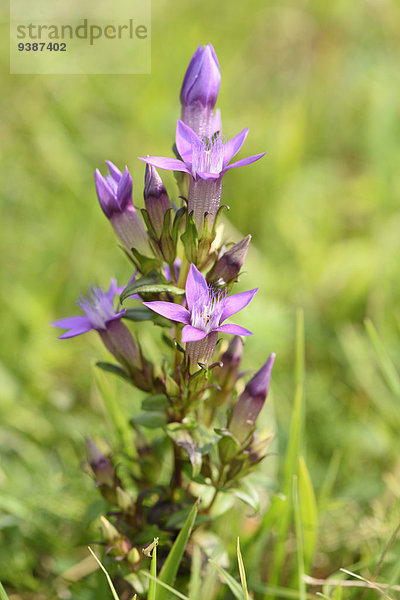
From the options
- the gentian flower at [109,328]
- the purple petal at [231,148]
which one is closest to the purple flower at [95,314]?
the gentian flower at [109,328]

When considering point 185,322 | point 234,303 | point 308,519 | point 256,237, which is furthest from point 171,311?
point 256,237

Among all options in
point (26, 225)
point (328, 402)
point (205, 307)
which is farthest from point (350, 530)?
point (26, 225)

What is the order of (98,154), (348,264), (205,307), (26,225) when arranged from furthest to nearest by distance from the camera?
(98,154)
(26,225)
(348,264)
(205,307)

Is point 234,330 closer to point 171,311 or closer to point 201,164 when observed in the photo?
point 171,311

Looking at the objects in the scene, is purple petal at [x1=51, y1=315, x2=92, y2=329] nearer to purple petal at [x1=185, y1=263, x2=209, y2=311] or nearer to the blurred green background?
purple petal at [x1=185, y1=263, x2=209, y2=311]

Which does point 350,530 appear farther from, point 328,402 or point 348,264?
point 348,264

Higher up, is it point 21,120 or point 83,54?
point 83,54
